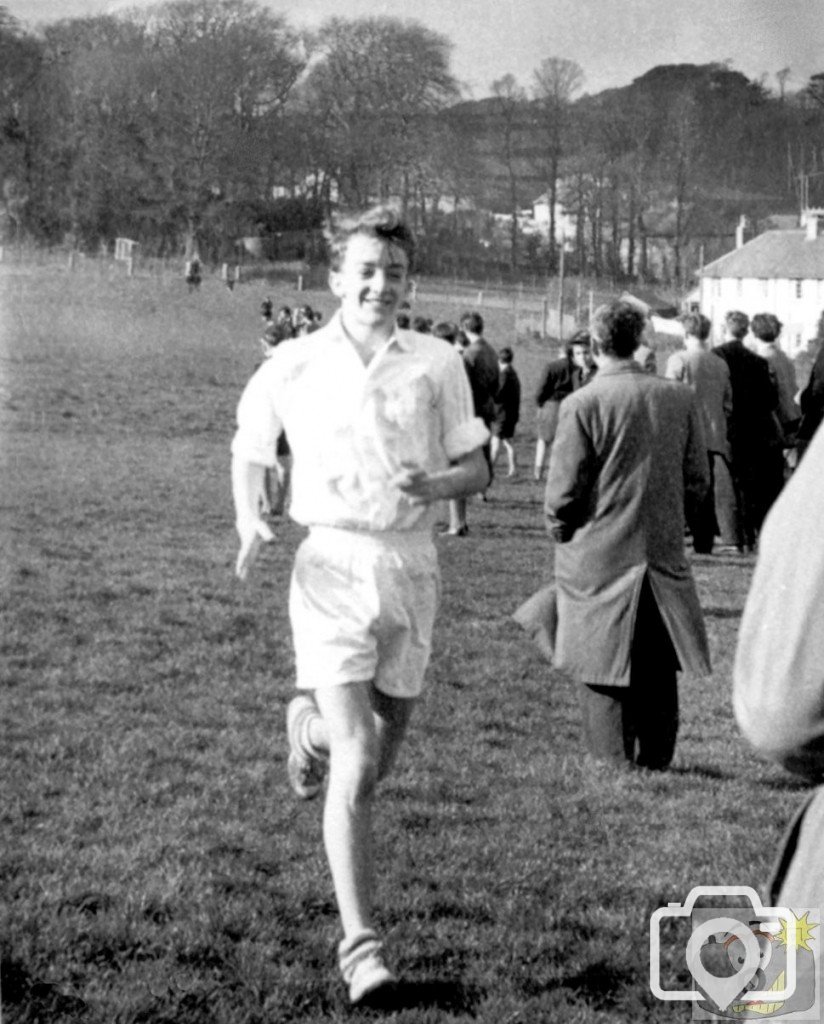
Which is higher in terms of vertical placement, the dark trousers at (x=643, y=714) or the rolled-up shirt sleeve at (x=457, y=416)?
the rolled-up shirt sleeve at (x=457, y=416)

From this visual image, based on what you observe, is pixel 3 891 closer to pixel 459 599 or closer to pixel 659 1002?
pixel 659 1002

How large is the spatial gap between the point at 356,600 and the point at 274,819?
98 centimetres

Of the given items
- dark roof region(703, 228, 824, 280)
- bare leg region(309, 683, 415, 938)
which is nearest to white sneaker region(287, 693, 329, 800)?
bare leg region(309, 683, 415, 938)

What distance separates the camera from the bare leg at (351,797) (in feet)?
9.64

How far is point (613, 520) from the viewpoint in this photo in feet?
14.9

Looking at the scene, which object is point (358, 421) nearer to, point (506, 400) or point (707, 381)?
point (707, 381)

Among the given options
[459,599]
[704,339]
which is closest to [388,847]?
[459,599]

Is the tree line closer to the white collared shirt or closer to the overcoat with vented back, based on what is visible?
A: the overcoat with vented back

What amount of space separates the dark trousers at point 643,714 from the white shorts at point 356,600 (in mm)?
1691

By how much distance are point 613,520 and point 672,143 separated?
5.28 ft

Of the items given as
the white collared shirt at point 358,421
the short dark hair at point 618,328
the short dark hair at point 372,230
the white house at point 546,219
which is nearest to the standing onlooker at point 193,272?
the white house at point 546,219

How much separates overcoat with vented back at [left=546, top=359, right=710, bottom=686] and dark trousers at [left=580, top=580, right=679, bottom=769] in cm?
12

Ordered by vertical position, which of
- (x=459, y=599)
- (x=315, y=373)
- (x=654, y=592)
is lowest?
(x=459, y=599)

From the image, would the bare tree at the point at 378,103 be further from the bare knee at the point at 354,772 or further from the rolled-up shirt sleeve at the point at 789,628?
the rolled-up shirt sleeve at the point at 789,628
